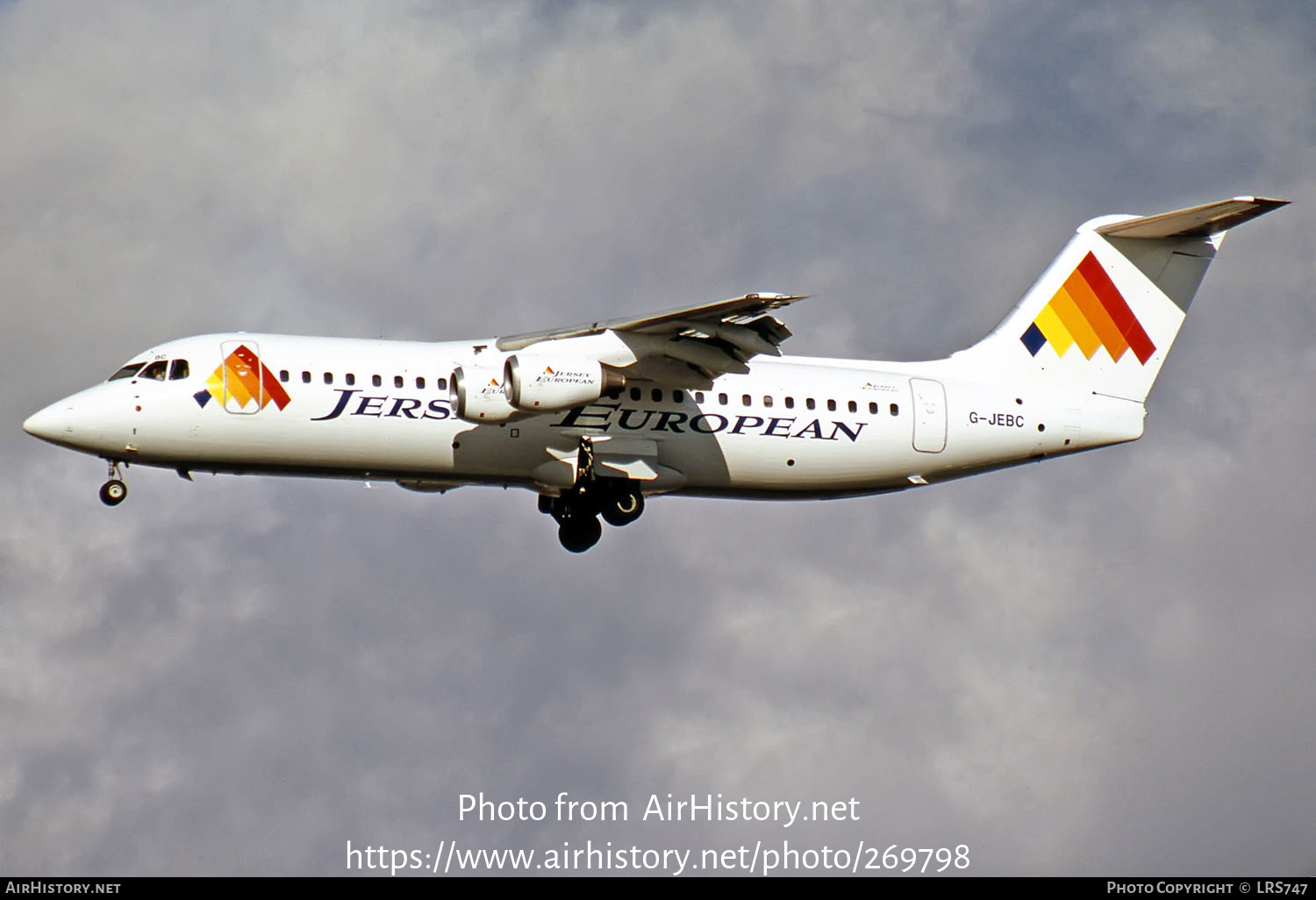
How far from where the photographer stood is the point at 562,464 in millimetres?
23141

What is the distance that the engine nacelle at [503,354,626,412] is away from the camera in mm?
21891

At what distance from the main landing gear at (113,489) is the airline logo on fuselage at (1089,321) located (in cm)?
1075

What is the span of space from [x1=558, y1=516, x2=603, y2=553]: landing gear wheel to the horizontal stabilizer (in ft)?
24.5

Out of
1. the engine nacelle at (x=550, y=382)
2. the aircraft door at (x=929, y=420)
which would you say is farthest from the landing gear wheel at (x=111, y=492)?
the aircraft door at (x=929, y=420)

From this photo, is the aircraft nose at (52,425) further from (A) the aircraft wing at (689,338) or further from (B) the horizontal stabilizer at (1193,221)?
(B) the horizontal stabilizer at (1193,221)

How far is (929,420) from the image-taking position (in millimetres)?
24172

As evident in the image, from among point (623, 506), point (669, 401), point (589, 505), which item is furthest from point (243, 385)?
point (669, 401)

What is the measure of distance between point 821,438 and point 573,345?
3.26 metres

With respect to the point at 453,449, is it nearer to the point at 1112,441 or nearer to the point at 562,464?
the point at 562,464

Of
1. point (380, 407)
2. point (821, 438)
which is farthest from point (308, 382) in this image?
point (821, 438)

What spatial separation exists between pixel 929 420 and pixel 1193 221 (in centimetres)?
424

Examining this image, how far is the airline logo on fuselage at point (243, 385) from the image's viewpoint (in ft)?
72.0

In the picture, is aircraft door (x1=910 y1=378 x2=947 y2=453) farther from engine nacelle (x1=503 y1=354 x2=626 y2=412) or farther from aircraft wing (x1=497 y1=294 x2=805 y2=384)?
engine nacelle (x1=503 y1=354 x2=626 y2=412)

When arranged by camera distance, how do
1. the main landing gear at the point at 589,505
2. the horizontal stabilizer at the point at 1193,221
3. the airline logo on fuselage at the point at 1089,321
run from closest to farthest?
1. the main landing gear at the point at 589,505
2. the horizontal stabilizer at the point at 1193,221
3. the airline logo on fuselage at the point at 1089,321
